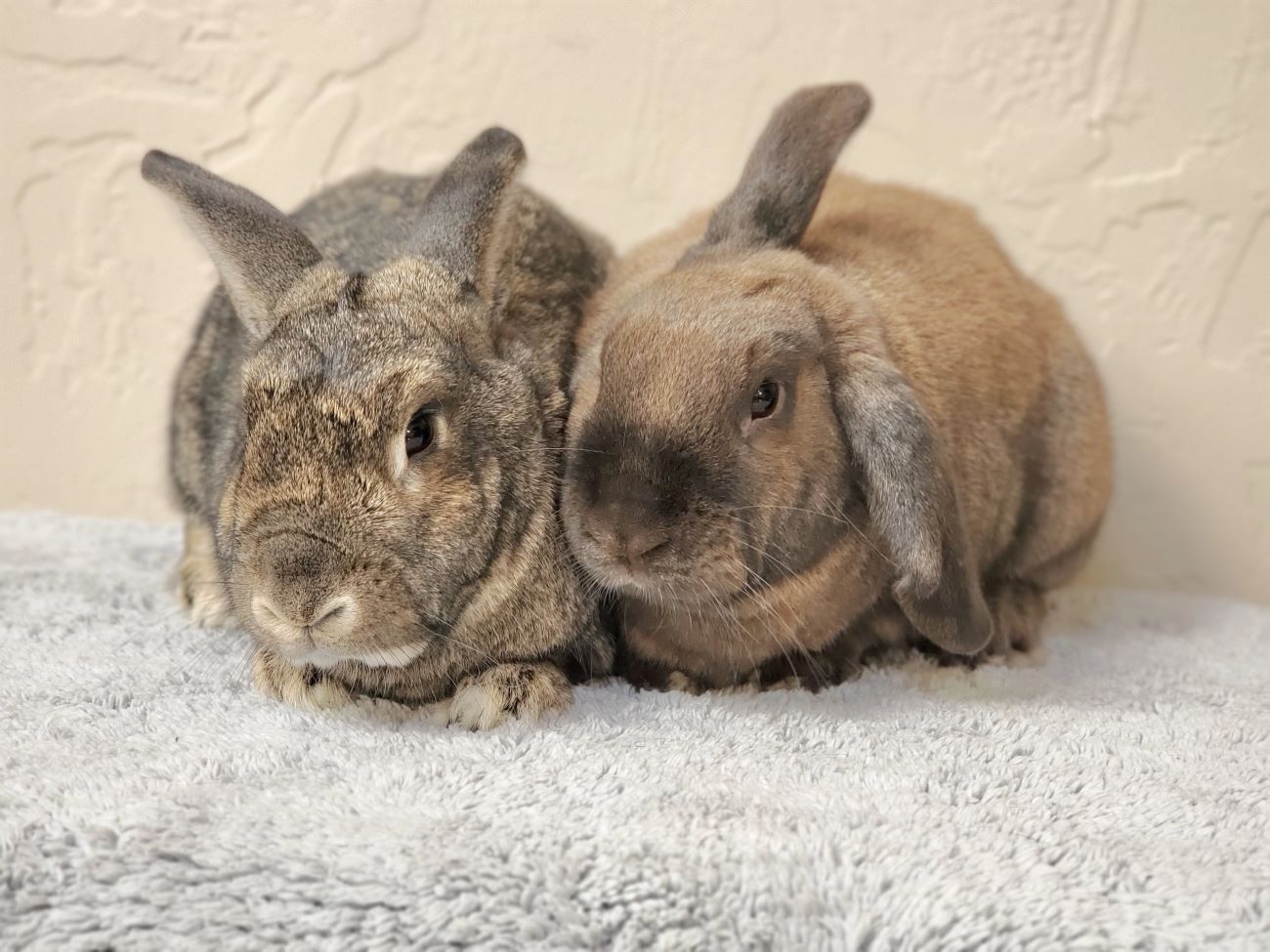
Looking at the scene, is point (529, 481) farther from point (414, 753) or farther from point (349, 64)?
point (349, 64)

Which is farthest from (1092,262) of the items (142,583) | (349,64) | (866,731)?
(142,583)

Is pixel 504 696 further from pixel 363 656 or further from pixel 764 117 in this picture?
pixel 764 117

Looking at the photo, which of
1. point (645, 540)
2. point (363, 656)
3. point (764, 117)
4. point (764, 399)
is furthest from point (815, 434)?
point (764, 117)

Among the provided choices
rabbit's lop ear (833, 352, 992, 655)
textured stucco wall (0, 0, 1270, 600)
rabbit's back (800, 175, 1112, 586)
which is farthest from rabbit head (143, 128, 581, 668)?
textured stucco wall (0, 0, 1270, 600)

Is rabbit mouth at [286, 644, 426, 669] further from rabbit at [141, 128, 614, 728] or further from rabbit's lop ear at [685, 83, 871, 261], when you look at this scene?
rabbit's lop ear at [685, 83, 871, 261]

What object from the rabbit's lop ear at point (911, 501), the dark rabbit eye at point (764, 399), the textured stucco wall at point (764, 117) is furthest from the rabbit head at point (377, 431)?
the textured stucco wall at point (764, 117)

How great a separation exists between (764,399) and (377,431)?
542 millimetres

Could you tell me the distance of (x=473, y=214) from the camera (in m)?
1.65

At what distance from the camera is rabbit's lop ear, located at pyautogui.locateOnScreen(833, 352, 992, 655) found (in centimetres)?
156

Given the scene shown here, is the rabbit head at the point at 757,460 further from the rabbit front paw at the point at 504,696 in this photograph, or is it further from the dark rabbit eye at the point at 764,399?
the rabbit front paw at the point at 504,696

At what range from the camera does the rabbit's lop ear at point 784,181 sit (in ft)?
6.00

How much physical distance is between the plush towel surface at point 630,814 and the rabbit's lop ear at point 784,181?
770 millimetres

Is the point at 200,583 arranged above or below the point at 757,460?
below

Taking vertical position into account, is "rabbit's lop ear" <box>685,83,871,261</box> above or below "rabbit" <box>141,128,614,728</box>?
above
